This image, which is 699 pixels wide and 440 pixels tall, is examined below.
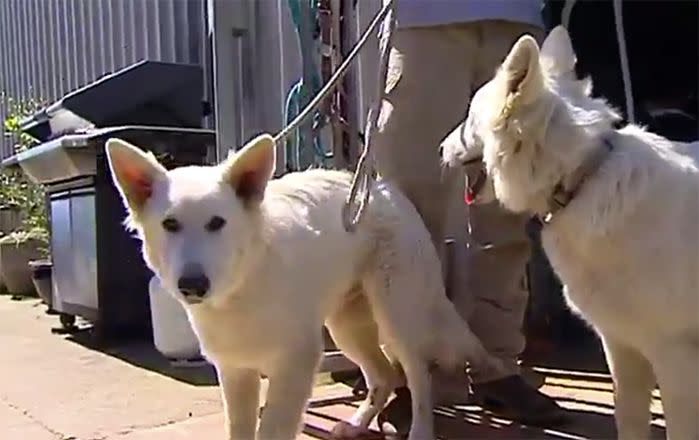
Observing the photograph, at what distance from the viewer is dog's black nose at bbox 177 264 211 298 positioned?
2.16 metres

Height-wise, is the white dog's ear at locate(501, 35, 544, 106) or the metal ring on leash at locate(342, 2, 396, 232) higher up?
the white dog's ear at locate(501, 35, 544, 106)

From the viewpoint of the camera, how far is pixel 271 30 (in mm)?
5203

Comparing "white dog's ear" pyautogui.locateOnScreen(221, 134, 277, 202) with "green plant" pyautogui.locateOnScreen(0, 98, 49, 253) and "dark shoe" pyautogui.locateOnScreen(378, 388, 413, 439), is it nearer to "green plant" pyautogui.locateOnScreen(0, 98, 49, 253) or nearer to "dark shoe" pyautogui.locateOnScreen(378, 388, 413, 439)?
"dark shoe" pyautogui.locateOnScreen(378, 388, 413, 439)

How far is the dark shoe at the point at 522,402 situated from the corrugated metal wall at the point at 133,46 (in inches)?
59.0

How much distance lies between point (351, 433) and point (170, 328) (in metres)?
1.54

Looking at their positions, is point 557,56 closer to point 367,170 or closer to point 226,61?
point 367,170

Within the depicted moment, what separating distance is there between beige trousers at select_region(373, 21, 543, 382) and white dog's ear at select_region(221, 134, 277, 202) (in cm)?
70

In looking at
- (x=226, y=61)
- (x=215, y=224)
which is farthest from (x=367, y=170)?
(x=226, y=61)

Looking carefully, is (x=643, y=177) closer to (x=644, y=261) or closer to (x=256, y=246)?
(x=644, y=261)

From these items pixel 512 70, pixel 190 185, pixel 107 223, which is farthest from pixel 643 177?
pixel 107 223

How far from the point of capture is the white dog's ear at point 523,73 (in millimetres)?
2109

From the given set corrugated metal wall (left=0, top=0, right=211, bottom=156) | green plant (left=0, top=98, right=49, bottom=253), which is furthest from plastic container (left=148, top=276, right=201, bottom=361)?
green plant (left=0, top=98, right=49, bottom=253)

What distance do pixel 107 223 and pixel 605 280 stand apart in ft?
10.6

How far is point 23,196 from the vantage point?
8.24 meters
